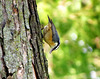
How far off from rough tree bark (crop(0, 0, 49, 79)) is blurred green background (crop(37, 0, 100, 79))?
6.06 feet

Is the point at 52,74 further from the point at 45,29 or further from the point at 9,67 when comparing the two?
the point at 9,67

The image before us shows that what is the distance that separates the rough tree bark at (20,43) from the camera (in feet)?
5.49

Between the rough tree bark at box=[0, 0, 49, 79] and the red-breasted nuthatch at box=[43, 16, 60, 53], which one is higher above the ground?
the red-breasted nuthatch at box=[43, 16, 60, 53]

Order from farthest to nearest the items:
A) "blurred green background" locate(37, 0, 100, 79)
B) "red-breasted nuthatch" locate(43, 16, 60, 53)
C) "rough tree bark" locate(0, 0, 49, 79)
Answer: "blurred green background" locate(37, 0, 100, 79) < "red-breasted nuthatch" locate(43, 16, 60, 53) < "rough tree bark" locate(0, 0, 49, 79)

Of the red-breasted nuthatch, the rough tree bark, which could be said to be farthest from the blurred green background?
the rough tree bark

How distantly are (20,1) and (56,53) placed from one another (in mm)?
2711

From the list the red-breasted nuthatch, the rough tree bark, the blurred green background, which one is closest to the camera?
the rough tree bark

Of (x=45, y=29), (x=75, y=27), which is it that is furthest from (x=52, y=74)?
(x=45, y=29)

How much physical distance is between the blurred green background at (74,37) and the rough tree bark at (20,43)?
1.85 metres

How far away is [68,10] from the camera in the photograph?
13.9 ft

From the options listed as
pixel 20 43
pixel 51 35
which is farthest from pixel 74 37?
pixel 20 43

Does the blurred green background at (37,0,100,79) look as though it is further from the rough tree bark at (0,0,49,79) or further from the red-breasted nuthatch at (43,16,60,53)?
the rough tree bark at (0,0,49,79)

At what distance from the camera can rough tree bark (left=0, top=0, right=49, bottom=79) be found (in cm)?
167

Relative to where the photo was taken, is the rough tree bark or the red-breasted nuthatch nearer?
the rough tree bark
